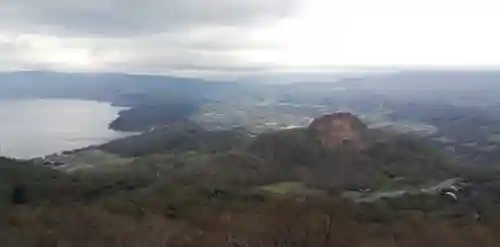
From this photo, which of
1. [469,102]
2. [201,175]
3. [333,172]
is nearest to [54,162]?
[201,175]

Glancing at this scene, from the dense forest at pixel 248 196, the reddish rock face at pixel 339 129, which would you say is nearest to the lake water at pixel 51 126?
the dense forest at pixel 248 196

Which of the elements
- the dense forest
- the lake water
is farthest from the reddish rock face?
the lake water

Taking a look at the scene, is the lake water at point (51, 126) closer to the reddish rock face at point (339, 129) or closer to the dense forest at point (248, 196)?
the dense forest at point (248, 196)

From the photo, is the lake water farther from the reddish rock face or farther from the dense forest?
the reddish rock face

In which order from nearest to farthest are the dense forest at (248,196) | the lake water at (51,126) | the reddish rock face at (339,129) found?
the dense forest at (248,196) < the lake water at (51,126) < the reddish rock face at (339,129)

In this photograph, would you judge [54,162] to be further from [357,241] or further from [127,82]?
[357,241]
